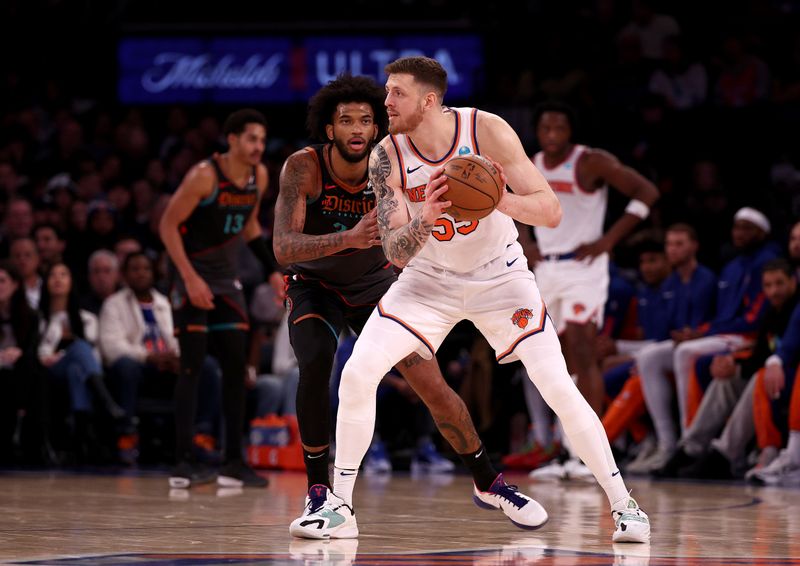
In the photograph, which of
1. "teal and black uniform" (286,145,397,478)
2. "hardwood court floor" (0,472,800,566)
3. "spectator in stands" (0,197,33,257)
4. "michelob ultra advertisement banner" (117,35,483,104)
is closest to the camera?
"hardwood court floor" (0,472,800,566)

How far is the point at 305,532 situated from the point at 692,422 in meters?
5.13

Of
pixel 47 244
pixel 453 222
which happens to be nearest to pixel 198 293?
pixel 453 222

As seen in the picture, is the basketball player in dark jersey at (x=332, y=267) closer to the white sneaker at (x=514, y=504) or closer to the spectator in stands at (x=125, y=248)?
the white sneaker at (x=514, y=504)

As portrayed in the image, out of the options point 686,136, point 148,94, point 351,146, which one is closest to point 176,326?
point 351,146

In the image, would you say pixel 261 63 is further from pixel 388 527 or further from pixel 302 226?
pixel 388 527

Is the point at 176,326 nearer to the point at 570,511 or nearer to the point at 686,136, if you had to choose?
the point at 570,511

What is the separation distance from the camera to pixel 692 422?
9.14 meters

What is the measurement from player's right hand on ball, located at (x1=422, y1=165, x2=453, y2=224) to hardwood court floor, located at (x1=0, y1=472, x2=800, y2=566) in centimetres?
113

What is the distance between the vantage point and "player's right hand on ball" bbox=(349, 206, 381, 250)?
15.6 feet

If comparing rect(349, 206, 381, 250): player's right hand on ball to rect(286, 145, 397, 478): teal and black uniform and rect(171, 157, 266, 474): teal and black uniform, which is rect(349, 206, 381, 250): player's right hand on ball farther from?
rect(171, 157, 266, 474): teal and black uniform

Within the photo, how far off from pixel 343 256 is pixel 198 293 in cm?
226

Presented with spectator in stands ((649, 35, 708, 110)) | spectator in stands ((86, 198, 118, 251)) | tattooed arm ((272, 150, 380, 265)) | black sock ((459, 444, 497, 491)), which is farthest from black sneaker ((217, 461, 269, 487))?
spectator in stands ((649, 35, 708, 110))

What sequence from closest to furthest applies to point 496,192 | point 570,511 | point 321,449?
point 496,192, point 321,449, point 570,511

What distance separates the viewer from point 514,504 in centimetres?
509
